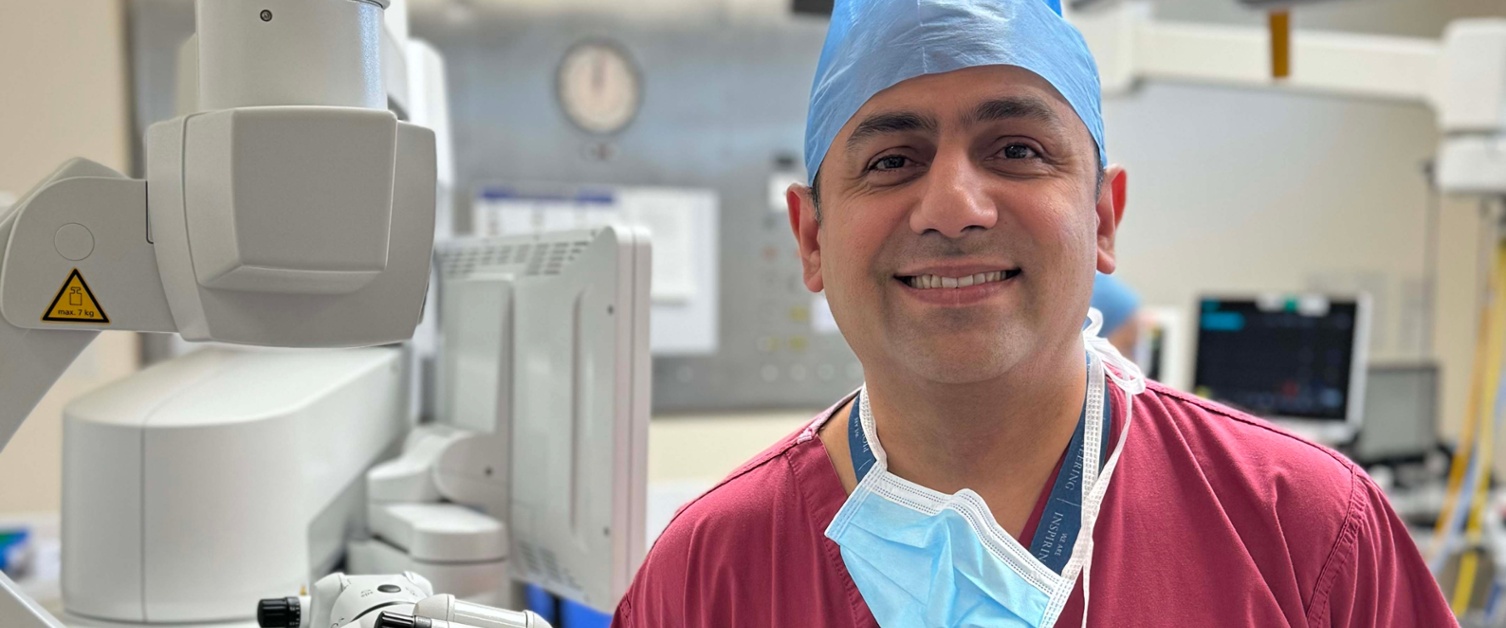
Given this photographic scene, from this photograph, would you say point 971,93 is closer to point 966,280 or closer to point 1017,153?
point 1017,153

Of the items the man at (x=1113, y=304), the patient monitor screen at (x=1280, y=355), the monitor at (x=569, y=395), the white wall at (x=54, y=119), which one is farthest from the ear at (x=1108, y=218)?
the patient monitor screen at (x=1280, y=355)

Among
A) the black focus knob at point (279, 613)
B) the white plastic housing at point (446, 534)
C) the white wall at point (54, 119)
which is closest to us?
the black focus knob at point (279, 613)

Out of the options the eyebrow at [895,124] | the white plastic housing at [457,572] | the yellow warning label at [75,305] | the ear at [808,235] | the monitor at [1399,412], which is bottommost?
the monitor at [1399,412]

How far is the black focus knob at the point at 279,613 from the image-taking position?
923 mm

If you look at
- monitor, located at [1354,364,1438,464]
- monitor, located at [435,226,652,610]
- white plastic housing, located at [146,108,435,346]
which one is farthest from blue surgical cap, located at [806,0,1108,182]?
monitor, located at [1354,364,1438,464]

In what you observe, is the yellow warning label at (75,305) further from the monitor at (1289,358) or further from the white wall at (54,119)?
the monitor at (1289,358)

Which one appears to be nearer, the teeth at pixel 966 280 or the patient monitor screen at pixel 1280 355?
the teeth at pixel 966 280

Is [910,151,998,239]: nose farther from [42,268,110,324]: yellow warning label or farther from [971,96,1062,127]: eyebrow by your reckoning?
[42,268,110,324]: yellow warning label

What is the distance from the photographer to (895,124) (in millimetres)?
1013

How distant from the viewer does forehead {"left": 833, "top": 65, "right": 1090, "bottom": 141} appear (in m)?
0.99

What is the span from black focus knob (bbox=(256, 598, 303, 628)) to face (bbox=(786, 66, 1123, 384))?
21.7 inches

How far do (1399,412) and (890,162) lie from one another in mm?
3879

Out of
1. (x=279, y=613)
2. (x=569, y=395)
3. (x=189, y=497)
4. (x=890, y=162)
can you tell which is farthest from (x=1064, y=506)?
(x=189, y=497)

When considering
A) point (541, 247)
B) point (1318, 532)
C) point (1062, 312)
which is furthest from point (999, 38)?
point (541, 247)
